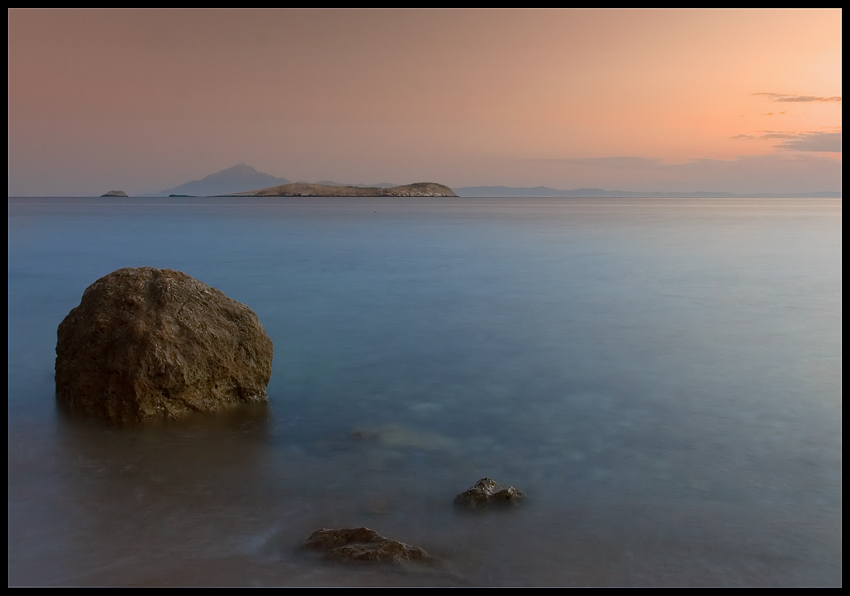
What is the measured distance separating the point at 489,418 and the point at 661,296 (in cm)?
864

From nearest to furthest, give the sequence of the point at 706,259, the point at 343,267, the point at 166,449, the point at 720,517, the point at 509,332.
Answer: the point at 720,517
the point at 166,449
the point at 509,332
the point at 343,267
the point at 706,259

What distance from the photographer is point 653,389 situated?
24.9 feet

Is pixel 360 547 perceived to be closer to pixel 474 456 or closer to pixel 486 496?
pixel 486 496

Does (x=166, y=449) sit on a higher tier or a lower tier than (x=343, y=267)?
lower

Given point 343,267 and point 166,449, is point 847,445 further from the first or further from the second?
point 343,267

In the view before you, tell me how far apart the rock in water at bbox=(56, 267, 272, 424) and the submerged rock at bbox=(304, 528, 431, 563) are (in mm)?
2783

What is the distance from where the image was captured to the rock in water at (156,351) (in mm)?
Result: 6426

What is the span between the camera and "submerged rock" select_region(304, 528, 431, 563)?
13.4ft

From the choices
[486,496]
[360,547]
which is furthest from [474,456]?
[360,547]

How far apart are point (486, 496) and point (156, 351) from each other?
3.46 meters

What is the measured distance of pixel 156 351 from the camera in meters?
6.45

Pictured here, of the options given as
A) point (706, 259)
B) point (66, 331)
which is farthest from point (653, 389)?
point (706, 259)

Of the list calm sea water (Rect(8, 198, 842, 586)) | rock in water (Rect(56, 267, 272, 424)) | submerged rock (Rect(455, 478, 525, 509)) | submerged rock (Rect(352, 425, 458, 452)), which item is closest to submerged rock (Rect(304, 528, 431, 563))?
calm sea water (Rect(8, 198, 842, 586))

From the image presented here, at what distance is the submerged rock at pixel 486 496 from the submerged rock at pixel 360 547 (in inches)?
27.6
